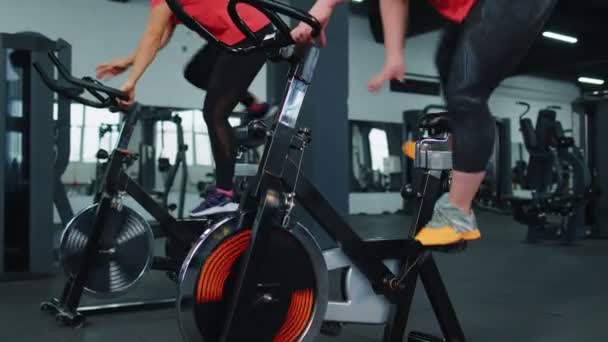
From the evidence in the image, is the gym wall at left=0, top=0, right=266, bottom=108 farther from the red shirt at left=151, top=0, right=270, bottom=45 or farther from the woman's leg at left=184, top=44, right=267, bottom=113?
the red shirt at left=151, top=0, right=270, bottom=45

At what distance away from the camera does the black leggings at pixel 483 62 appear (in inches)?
50.8

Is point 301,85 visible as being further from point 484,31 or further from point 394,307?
point 394,307

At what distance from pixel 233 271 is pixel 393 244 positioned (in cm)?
43

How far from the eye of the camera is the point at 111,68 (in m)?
2.08

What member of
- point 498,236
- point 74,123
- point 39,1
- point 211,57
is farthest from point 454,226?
point 39,1

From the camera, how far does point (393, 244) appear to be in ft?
4.80

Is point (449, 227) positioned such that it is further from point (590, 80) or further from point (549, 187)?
point (590, 80)

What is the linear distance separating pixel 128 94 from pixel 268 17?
3.32ft

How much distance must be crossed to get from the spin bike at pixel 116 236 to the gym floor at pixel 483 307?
0.13m

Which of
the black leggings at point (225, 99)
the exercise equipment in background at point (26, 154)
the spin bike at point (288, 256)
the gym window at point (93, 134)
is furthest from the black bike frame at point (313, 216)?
the gym window at point (93, 134)

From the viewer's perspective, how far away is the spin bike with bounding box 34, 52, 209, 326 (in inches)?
83.0

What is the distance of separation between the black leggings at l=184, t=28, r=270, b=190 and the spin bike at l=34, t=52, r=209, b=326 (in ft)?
1.02

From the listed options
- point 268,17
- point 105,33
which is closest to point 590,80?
point 105,33

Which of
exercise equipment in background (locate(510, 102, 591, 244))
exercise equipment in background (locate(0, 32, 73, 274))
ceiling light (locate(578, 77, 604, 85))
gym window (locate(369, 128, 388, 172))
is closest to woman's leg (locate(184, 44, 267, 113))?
exercise equipment in background (locate(0, 32, 73, 274))
